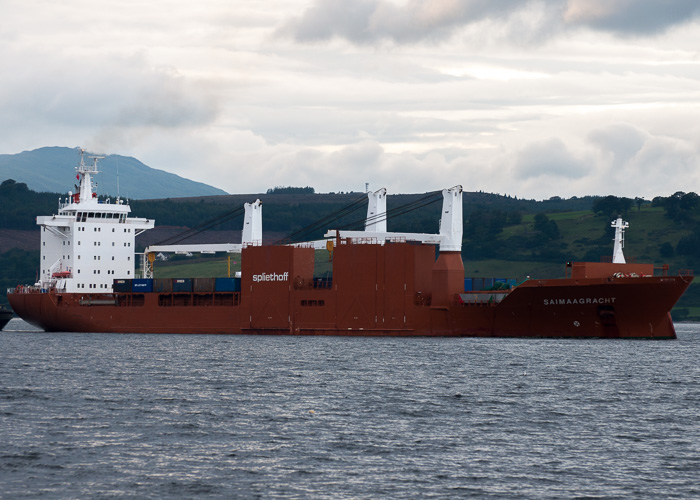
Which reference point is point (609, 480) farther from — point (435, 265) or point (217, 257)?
point (217, 257)

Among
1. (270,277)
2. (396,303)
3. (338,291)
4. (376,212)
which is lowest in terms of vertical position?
(396,303)

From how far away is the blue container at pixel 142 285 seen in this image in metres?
73.7

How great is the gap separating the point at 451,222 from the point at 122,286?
84.1ft

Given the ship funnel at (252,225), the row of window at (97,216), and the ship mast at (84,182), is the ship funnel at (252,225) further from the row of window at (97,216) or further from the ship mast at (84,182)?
the ship mast at (84,182)

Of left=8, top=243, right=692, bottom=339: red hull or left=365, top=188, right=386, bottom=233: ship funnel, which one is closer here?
left=8, top=243, right=692, bottom=339: red hull

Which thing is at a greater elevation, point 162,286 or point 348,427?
point 162,286

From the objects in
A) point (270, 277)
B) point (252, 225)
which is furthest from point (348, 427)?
point (252, 225)

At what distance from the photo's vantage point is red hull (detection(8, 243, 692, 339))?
59.2 meters

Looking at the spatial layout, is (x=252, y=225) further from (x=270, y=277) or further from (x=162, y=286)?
(x=270, y=277)

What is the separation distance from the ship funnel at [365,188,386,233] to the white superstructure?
1860cm

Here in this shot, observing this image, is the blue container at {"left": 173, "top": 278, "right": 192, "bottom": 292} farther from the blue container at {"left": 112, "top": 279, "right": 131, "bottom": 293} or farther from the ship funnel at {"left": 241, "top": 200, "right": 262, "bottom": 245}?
the ship funnel at {"left": 241, "top": 200, "right": 262, "bottom": 245}

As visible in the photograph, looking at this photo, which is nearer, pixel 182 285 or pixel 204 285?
pixel 204 285

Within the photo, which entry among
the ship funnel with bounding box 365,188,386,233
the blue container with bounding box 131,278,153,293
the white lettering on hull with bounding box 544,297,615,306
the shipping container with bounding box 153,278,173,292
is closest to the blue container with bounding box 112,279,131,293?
the blue container with bounding box 131,278,153,293

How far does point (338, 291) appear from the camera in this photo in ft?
214
